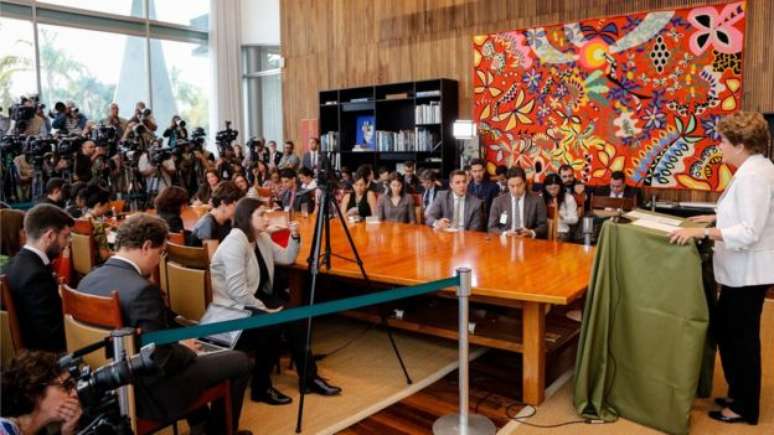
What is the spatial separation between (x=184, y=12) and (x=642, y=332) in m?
11.3

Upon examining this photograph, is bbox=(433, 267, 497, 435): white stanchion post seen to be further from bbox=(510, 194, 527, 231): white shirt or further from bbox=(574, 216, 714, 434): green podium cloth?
bbox=(510, 194, 527, 231): white shirt

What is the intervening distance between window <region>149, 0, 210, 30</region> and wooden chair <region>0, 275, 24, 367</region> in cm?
1015

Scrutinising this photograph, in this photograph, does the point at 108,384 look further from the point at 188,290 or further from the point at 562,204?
the point at 562,204

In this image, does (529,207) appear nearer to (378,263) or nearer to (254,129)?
(378,263)

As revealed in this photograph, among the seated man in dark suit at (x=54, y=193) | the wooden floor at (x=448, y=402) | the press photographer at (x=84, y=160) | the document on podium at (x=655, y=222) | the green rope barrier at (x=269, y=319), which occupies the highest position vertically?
the press photographer at (x=84, y=160)

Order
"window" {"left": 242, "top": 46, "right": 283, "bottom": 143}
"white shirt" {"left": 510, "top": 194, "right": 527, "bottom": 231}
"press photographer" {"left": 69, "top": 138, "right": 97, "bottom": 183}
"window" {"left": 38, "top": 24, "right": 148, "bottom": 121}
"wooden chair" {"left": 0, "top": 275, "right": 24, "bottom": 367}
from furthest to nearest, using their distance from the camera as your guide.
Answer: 1. "window" {"left": 242, "top": 46, "right": 283, "bottom": 143}
2. "window" {"left": 38, "top": 24, "right": 148, "bottom": 121}
3. "press photographer" {"left": 69, "top": 138, "right": 97, "bottom": 183}
4. "white shirt" {"left": 510, "top": 194, "right": 527, "bottom": 231}
5. "wooden chair" {"left": 0, "top": 275, "right": 24, "bottom": 367}

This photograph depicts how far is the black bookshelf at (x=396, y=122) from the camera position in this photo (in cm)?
827

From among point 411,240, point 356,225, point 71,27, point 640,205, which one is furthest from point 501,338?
point 71,27

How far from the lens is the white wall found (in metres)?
12.2

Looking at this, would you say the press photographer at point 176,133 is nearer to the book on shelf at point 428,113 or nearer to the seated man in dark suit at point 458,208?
the book on shelf at point 428,113

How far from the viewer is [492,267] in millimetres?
3449

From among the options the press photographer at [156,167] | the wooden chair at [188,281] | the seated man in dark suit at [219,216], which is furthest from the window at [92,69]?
the wooden chair at [188,281]

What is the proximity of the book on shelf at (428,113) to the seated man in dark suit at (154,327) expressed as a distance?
6.13 meters

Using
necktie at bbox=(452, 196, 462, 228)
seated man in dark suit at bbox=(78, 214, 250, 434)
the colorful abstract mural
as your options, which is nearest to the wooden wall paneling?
the colorful abstract mural
